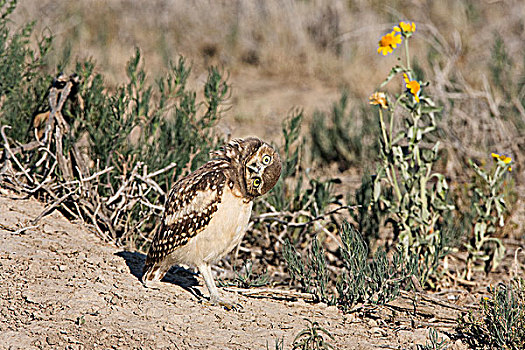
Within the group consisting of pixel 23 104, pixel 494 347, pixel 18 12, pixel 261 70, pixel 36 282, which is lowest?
pixel 494 347

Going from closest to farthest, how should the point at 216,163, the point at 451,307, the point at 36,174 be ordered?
the point at 216,163
the point at 451,307
the point at 36,174

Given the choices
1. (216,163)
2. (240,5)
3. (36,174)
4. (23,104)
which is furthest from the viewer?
(240,5)

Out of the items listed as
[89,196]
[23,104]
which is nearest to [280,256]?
[89,196]

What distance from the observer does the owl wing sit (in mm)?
4434

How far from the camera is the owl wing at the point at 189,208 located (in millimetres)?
4434

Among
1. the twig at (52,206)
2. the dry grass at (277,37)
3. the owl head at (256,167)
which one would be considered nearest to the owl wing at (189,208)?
the owl head at (256,167)

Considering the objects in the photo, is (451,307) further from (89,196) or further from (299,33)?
(299,33)

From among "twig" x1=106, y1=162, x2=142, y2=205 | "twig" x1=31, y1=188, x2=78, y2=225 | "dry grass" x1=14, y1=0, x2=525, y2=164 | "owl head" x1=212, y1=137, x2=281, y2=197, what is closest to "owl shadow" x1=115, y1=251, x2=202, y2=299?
"twig" x1=106, y1=162, x2=142, y2=205

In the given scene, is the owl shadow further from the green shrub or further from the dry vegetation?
the green shrub

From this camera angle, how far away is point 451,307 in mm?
4961

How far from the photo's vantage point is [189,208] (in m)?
4.49

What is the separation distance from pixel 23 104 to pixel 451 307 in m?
4.48

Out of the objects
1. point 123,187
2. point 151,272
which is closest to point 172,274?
point 151,272

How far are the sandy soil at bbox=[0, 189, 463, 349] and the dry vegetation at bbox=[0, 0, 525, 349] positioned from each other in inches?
8.0
